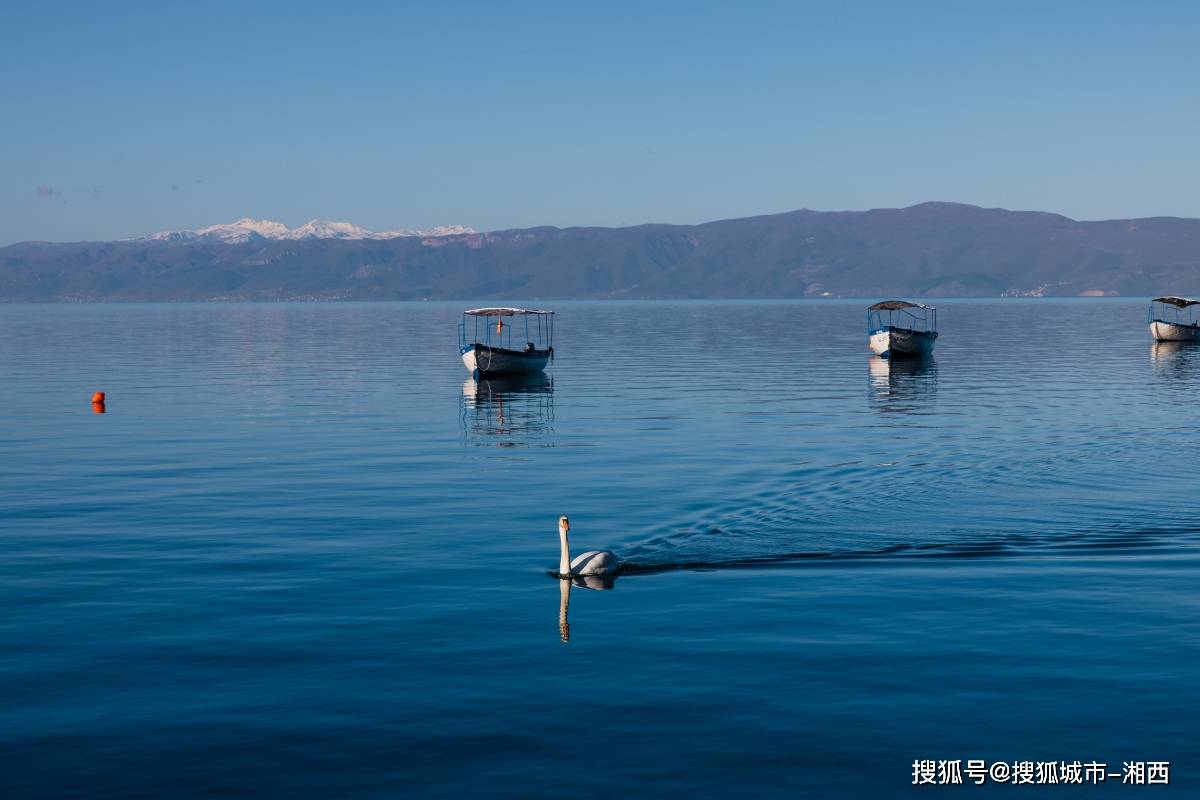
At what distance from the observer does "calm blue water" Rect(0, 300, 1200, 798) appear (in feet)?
55.8

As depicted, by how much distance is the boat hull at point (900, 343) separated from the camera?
104m

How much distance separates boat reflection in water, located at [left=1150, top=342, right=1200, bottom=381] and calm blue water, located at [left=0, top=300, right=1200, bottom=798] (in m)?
32.9

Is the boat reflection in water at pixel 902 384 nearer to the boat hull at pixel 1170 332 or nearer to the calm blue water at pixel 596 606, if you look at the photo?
the calm blue water at pixel 596 606

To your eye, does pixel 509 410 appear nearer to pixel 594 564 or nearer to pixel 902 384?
pixel 902 384

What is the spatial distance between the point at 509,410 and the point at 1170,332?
89.5 m

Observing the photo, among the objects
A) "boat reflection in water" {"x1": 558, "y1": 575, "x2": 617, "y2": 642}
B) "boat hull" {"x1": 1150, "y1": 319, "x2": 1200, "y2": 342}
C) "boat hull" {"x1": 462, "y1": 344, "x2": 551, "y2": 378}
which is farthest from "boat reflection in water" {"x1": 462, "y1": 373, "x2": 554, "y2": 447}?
"boat hull" {"x1": 1150, "y1": 319, "x2": 1200, "y2": 342}

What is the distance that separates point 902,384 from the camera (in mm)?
80438

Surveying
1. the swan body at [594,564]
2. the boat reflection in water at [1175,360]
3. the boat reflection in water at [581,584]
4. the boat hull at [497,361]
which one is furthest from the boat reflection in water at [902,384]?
the boat reflection in water at [581,584]

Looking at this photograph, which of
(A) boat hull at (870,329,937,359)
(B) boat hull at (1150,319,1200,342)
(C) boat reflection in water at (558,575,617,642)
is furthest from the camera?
(B) boat hull at (1150,319,1200,342)

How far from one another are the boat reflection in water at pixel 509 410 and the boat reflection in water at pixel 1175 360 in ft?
137

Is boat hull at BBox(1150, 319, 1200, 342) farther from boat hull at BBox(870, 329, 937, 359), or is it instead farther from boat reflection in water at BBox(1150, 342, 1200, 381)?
boat hull at BBox(870, 329, 937, 359)

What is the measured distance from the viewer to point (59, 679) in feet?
66.4

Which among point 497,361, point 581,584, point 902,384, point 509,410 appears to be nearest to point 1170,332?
point 902,384

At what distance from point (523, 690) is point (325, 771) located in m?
3.90
